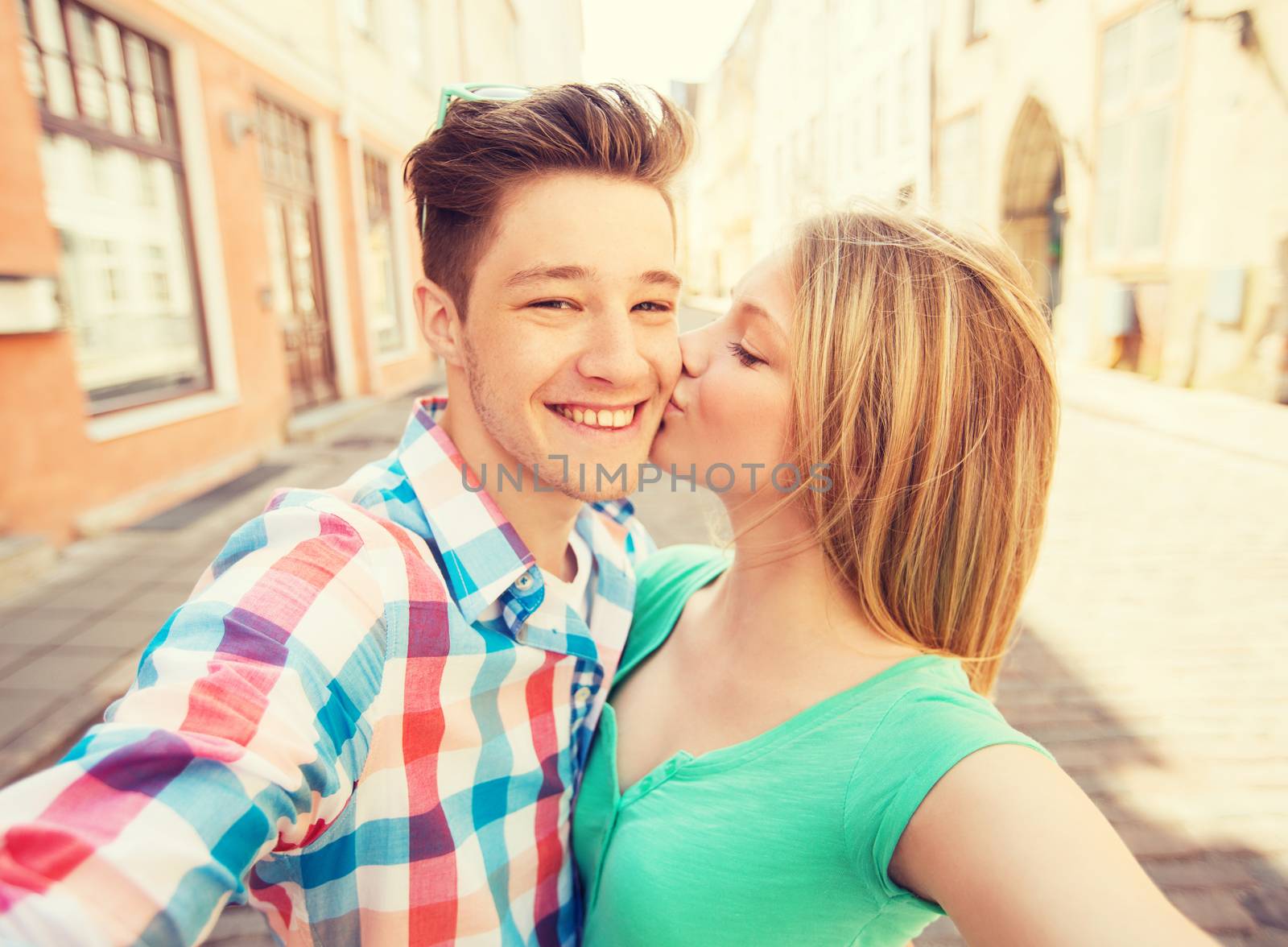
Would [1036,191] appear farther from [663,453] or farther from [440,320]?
[440,320]

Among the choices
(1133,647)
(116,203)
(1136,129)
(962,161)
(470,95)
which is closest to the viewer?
(470,95)

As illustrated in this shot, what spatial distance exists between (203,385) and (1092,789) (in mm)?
6992

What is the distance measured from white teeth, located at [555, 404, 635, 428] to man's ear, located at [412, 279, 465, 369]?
9.8 inches

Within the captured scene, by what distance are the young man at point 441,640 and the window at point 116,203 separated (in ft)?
15.6

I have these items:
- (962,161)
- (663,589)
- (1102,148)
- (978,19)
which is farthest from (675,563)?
(962,161)

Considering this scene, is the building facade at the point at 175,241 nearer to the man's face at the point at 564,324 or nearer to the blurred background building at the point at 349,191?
the blurred background building at the point at 349,191

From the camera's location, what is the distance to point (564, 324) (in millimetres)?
1434

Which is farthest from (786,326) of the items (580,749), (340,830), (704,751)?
(340,830)

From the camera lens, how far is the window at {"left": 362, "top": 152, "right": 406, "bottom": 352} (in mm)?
10859

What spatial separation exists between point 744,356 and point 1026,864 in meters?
0.95

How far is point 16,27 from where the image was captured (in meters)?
4.29

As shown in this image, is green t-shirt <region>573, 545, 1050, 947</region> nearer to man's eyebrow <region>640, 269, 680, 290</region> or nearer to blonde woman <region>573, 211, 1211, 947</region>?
blonde woman <region>573, 211, 1211, 947</region>

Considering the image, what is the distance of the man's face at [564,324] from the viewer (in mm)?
1405

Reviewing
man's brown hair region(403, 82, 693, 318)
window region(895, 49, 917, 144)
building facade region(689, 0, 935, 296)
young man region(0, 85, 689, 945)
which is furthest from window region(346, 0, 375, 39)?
window region(895, 49, 917, 144)
